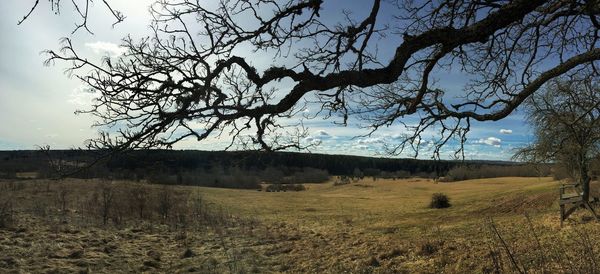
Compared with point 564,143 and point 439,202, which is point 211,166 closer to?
point 439,202

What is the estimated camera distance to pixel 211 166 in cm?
7638

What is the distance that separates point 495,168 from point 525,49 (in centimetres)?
12263

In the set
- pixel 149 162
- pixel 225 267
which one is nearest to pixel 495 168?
pixel 225 267

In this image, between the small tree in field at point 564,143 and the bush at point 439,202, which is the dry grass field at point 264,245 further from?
the bush at point 439,202

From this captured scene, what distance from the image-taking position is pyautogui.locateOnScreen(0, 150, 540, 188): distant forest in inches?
193

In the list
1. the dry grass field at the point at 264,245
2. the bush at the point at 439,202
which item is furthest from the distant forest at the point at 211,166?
the bush at the point at 439,202

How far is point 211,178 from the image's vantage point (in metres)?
109

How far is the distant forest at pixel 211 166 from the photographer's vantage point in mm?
4914

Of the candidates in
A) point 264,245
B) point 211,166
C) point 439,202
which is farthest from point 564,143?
point 211,166

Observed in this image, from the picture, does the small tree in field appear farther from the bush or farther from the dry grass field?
the bush

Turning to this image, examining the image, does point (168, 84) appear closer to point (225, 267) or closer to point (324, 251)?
point (225, 267)

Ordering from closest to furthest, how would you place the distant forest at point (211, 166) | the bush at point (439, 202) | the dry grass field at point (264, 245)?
the distant forest at point (211, 166) < the dry grass field at point (264, 245) < the bush at point (439, 202)

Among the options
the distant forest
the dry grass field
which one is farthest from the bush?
the dry grass field

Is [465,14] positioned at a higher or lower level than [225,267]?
higher
